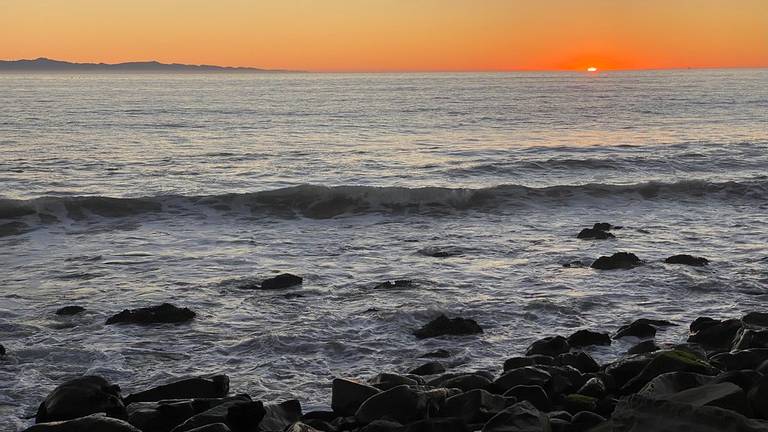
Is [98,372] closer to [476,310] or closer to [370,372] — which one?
[370,372]

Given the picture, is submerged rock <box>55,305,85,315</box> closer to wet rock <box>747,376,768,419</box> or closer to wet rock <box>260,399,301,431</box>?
wet rock <box>260,399,301,431</box>

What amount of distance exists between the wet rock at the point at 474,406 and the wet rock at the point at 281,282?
6916mm

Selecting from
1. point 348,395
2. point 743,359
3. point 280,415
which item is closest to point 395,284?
point 348,395

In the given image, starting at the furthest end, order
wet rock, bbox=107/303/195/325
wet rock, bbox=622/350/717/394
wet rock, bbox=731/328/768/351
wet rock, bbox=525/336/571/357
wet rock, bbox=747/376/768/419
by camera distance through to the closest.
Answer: wet rock, bbox=107/303/195/325, wet rock, bbox=525/336/571/357, wet rock, bbox=731/328/768/351, wet rock, bbox=622/350/717/394, wet rock, bbox=747/376/768/419

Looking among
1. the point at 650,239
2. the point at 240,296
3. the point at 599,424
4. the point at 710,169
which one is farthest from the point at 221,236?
the point at 710,169

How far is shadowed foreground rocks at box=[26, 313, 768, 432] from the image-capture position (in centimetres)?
664

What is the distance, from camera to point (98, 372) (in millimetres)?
10031

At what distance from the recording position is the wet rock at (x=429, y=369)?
9633 millimetres

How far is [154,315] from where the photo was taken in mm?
12250

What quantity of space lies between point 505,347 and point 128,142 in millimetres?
34289

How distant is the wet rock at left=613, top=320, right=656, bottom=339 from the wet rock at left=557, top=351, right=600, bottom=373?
65.4 inches

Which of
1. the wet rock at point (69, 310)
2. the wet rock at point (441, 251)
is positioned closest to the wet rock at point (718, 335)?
the wet rock at point (441, 251)

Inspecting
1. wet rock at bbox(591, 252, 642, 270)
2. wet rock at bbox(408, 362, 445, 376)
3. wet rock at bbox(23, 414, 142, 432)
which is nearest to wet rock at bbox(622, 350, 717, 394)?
wet rock at bbox(408, 362, 445, 376)

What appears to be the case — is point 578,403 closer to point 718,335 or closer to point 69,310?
point 718,335
